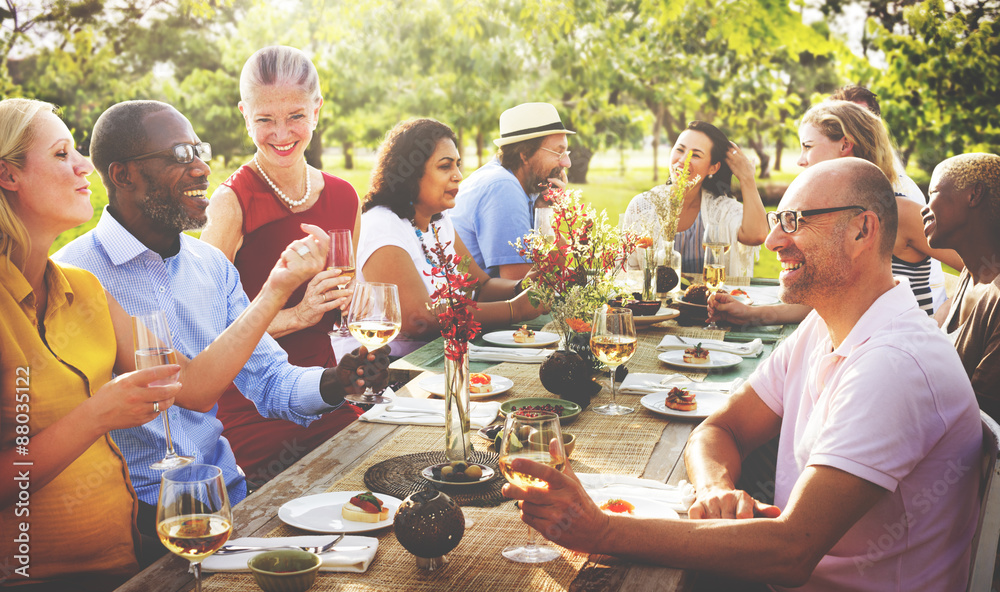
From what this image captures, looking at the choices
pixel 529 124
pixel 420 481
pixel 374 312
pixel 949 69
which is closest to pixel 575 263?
pixel 374 312

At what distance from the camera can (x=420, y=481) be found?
188 cm

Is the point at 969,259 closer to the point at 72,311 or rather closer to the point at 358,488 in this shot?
the point at 358,488

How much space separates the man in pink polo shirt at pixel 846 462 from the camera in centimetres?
157

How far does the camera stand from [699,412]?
7.87 ft

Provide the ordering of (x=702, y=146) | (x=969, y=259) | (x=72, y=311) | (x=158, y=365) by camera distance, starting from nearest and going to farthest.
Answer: (x=158, y=365) → (x=72, y=311) → (x=969, y=259) → (x=702, y=146)

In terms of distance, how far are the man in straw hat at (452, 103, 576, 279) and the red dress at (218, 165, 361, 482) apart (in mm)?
1389

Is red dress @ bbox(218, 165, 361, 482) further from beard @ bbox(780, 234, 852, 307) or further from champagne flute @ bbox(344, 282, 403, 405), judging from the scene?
beard @ bbox(780, 234, 852, 307)

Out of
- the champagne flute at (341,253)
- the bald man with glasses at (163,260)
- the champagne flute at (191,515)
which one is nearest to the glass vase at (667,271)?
the champagne flute at (341,253)

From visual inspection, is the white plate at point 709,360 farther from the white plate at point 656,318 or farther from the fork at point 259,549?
the fork at point 259,549

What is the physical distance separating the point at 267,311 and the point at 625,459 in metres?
1.05

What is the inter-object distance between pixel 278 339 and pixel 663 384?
1.56 metres

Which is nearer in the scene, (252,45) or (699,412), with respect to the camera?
(699,412)

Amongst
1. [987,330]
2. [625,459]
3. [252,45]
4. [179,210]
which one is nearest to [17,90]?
[252,45]

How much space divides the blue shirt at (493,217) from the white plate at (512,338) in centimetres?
137
